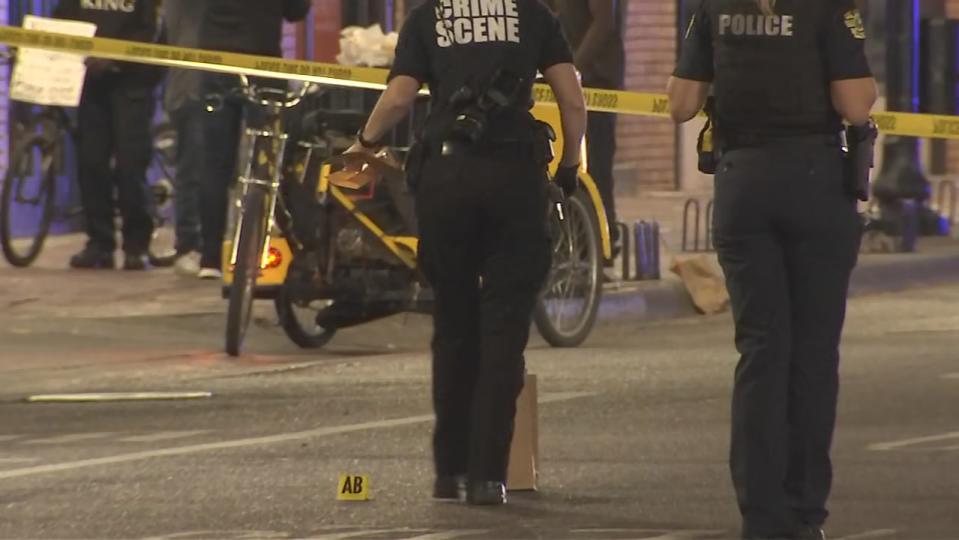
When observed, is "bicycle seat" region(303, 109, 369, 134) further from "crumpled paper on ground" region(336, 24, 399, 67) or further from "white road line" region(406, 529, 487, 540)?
"white road line" region(406, 529, 487, 540)

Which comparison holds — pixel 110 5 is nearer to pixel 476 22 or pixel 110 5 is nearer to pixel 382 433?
pixel 382 433

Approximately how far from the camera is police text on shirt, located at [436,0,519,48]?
8375 mm

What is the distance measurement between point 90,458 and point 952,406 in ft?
Result: 11.3

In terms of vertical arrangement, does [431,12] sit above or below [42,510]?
above

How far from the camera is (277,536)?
777 centimetres

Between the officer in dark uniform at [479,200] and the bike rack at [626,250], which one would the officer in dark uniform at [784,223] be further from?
the bike rack at [626,250]

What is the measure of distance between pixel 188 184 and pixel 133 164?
334mm

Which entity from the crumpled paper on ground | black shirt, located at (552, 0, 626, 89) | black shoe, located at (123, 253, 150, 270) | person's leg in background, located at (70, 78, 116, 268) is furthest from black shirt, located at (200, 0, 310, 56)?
black shoe, located at (123, 253, 150, 270)

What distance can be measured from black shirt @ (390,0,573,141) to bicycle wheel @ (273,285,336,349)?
4.31 meters

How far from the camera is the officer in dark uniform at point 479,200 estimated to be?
330 inches

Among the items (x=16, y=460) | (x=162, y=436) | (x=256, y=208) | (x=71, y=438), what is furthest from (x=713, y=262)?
(x=16, y=460)

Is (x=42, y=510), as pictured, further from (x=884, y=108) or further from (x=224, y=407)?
(x=884, y=108)

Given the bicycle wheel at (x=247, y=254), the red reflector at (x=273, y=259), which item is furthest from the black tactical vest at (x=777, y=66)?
the red reflector at (x=273, y=259)

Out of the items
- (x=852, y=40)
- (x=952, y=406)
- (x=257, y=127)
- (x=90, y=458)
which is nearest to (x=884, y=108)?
(x=257, y=127)
